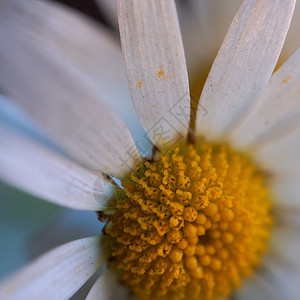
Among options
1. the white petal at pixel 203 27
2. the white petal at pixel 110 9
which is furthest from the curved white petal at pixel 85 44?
the white petal at pixel 203 27

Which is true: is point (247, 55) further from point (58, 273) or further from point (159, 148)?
point (58, 273)

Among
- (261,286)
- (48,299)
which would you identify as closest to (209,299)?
(261,286)

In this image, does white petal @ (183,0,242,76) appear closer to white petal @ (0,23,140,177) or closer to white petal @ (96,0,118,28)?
white petal @ (96,0,118,28)

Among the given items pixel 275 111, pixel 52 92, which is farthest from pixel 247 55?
pixel 52 92

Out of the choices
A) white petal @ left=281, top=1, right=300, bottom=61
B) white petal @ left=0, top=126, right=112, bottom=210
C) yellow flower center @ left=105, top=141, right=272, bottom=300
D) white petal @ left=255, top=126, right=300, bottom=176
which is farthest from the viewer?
white petal @ left=281, top=1, right=300, bottom=61

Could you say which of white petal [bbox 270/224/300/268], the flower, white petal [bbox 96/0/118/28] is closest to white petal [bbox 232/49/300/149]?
the flower

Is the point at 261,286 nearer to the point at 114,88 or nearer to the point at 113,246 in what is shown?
the point at 113,246
